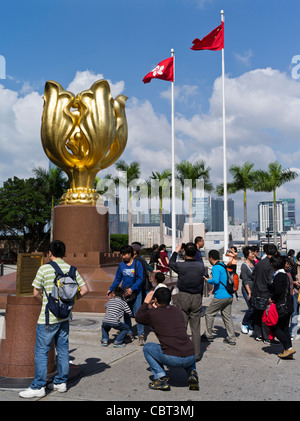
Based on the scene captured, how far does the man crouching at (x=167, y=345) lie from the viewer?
13.8 feet

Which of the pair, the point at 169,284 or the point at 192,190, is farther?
the point at 192,190

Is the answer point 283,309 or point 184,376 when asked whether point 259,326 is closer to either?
point 283,309

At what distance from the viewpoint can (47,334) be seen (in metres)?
4.11

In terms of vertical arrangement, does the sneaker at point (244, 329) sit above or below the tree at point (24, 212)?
below

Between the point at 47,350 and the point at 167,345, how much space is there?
1.25m

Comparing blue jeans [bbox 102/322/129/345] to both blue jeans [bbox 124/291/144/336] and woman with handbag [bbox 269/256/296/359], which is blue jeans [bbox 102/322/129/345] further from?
woman with handbag [bbox 269/256/296/359]

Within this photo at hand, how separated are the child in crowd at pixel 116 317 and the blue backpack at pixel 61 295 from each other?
2154 mm

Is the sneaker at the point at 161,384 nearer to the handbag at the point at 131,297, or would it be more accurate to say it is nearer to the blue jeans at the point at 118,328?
the blue jeans at the point at 118,328

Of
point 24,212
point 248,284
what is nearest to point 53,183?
point 24,212

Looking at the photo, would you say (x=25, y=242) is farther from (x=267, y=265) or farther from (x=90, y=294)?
(x=267, y=265)

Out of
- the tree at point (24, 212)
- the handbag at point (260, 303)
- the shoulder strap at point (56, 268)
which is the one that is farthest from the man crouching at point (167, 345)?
the tree at point (24, 212)
